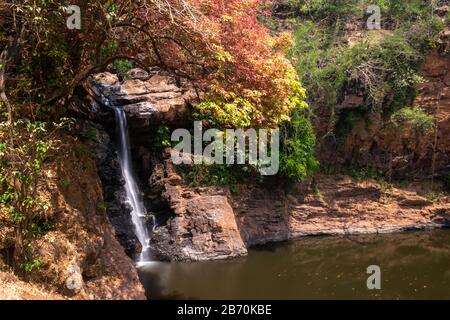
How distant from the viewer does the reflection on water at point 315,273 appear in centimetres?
977

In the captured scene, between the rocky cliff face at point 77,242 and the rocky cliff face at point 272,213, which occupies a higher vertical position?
the rocky cliff face at point 77,242

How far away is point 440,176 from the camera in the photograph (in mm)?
17031

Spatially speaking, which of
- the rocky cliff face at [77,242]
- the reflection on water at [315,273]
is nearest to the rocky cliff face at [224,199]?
the reflection on water at [315,273]

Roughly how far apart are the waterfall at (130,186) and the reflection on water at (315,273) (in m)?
1.07

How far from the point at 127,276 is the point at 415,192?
1229 cm

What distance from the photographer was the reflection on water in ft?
32.0

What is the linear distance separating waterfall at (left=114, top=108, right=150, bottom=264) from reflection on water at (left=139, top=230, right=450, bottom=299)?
1.07m

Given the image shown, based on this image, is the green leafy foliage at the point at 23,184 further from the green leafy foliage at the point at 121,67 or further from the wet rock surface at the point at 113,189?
the green leafy foliage at the point at 121,67

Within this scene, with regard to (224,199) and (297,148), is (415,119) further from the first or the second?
(224,199)

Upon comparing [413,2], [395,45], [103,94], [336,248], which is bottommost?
[336,248]

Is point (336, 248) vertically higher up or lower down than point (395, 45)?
lower down

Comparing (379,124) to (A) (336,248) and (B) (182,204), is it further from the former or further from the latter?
(B) (182,204)

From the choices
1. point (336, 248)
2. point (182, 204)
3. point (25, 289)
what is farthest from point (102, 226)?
point (336, 248)

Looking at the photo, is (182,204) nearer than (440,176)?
Yes
